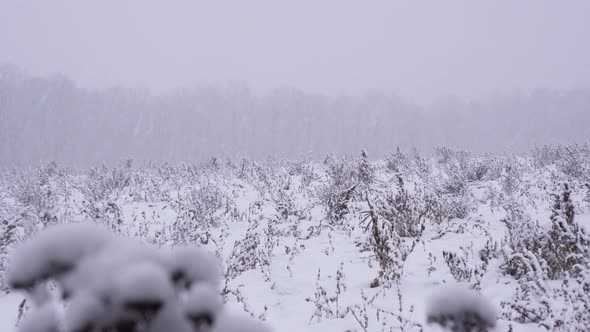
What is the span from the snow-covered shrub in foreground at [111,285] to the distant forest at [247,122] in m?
39.6

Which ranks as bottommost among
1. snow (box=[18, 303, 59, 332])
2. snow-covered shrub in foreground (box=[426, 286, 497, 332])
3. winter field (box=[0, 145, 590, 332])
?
winter field (box=[0, 145, 590, 332])

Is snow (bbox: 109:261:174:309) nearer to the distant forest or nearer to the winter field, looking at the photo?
the winter field

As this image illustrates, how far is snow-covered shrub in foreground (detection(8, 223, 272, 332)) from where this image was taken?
524mm

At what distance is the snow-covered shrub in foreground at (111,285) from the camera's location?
20.6 inches

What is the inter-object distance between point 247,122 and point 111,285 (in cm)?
5082

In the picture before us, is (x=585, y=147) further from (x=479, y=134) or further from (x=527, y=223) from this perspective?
(x=479, y=134)

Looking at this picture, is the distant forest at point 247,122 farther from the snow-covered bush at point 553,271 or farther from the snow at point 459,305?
the snow at point 459,305

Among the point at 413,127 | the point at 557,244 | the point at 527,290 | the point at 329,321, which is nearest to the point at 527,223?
the point at 557,244

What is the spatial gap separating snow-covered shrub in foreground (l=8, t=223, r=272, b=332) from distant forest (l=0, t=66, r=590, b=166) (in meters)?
39.6

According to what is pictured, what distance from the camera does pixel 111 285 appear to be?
0.54 m

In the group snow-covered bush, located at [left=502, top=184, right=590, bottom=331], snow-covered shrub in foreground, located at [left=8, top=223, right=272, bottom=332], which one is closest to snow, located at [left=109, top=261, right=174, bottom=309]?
snow-covered shrub in foreground, located at [left=8, top=223, right=272, bottom=332]

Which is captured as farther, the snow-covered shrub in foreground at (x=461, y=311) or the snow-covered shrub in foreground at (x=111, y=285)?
the snow-covered shrub in foreground at (x=461, y=311)

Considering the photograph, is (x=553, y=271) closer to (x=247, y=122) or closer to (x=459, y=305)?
(x=459, y=305)

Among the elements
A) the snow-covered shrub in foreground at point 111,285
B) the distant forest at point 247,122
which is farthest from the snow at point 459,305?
the distant forest at point 247,122
